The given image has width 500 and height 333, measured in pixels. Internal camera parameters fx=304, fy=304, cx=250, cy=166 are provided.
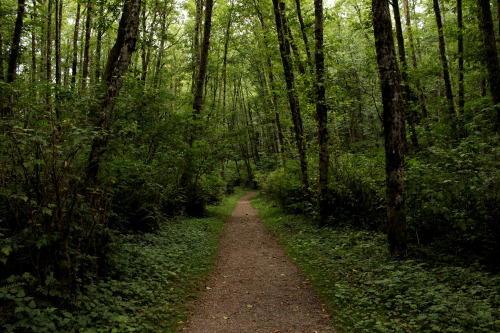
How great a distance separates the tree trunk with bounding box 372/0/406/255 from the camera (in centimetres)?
646

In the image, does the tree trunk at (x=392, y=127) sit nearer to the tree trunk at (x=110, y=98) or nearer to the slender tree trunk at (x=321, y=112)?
the slender tree trunk at (x=321, y=112)

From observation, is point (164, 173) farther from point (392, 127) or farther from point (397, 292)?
point (397, 292)

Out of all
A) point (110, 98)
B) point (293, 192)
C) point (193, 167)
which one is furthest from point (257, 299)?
point (293, 192)

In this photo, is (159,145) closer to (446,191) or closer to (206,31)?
(206,31)

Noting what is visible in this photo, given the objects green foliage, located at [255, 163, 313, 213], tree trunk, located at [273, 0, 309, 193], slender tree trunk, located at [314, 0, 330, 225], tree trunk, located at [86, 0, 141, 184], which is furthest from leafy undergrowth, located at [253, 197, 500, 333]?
tree trunk, located at [273, 0, 309, 193]

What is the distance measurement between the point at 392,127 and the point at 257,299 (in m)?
4.47

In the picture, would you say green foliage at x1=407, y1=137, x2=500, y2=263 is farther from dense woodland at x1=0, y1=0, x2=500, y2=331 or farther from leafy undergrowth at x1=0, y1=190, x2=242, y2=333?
leafy undergrowth at x1=0, y1=190, x2=242, y2=333

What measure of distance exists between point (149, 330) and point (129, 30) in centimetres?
602

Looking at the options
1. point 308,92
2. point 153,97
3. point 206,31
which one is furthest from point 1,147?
point 206,31

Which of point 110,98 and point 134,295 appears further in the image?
point 110,98

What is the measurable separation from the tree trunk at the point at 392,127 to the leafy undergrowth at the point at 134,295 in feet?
14.2

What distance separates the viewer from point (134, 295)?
5.00 m

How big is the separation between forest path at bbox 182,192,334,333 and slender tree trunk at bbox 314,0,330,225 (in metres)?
2.76

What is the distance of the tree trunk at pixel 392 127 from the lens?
646 cm
